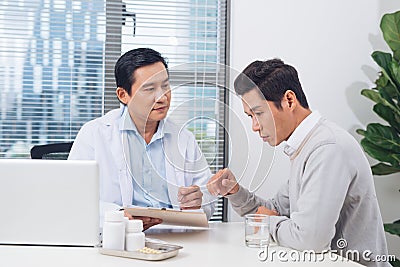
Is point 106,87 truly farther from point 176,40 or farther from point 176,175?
point 176,175

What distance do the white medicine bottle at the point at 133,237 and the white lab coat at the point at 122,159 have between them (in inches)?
12.0

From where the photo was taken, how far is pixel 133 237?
5.55 ft

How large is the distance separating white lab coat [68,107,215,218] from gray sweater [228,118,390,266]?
1.01 feet

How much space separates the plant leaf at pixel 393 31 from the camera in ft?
9.16

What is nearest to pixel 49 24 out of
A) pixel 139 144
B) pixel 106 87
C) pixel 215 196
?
pixel 106 87

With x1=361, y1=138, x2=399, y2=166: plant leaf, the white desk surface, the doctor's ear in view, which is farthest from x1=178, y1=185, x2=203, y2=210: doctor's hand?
x1=361, y1=138, x2=399, y2=166: plant leaf

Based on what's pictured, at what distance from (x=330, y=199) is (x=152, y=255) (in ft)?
1.92

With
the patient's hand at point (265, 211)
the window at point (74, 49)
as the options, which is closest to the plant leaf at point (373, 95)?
the window at point (74, 49)

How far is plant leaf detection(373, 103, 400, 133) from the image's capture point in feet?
9.27

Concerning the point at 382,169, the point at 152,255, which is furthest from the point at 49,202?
the point at 382,169

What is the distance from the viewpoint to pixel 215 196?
82.2 inches

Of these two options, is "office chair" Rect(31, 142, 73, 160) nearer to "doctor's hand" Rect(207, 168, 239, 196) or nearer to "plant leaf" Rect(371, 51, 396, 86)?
"doctor's hand" Rect(207, 168, 239, 196)

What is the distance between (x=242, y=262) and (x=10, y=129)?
1658mm

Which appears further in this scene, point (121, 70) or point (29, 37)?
point (29, 37)
